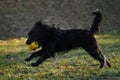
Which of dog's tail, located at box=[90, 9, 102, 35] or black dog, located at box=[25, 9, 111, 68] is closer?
black dog, located at box=[25, 9, 111, 68]

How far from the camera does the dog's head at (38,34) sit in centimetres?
1094

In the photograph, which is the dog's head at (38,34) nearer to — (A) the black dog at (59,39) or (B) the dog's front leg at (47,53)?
(A) the black dog at (59,39)

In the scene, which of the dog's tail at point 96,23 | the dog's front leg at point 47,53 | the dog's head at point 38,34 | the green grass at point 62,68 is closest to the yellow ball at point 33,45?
the dog's head at point 38,34

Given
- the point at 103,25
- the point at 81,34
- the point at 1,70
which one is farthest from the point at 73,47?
the point at 103,25

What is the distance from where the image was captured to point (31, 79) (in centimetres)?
1075

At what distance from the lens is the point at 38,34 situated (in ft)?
Result: 35.9

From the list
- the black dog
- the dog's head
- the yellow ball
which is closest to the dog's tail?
the black dog

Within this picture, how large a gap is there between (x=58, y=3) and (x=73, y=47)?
16.7 meters

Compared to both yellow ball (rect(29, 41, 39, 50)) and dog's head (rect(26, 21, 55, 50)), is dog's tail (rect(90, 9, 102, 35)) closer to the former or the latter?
dog's head (rect(26, 21, 55, 50))

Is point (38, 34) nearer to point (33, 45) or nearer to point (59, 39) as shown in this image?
point (33, 45)

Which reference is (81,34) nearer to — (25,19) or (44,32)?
(44,32)

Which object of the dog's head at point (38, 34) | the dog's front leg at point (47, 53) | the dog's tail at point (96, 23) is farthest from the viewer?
the dog's tail at point (96, 23)

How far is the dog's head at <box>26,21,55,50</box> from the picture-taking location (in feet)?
35.9

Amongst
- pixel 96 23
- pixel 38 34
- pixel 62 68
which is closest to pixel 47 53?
pixel 38 34
